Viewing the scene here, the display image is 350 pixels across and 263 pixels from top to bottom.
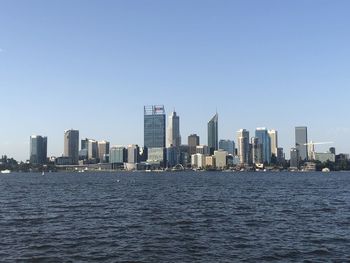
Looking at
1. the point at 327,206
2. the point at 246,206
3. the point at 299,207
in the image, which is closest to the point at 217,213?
the point at 246,206

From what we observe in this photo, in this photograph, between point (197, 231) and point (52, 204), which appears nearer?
point (197, 231)

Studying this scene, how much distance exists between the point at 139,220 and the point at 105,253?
20.2 m

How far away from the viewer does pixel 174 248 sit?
40.6 metres

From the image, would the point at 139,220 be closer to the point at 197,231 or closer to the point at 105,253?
the point at 197,231

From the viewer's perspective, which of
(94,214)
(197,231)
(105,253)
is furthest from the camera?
(94,214)

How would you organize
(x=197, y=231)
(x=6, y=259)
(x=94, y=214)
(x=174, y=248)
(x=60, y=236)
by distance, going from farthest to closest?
(x=94, y=214)
(x=197, y=231)
(x=60, y=236)
(x=174, y=248)
(x=6, y=259)

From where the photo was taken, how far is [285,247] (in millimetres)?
40719

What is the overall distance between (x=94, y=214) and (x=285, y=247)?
99.7ft

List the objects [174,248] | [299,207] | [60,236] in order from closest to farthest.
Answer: [174,248]
[60,236]
[299,207]

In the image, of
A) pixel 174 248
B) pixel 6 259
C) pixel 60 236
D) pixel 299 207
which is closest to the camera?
pixel 6 259

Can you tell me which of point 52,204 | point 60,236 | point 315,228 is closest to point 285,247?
point 315,228

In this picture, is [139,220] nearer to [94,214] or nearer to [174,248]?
[94,214]

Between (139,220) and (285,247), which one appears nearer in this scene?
(285,247)

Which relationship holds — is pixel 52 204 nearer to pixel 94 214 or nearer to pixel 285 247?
pixel 94 214
